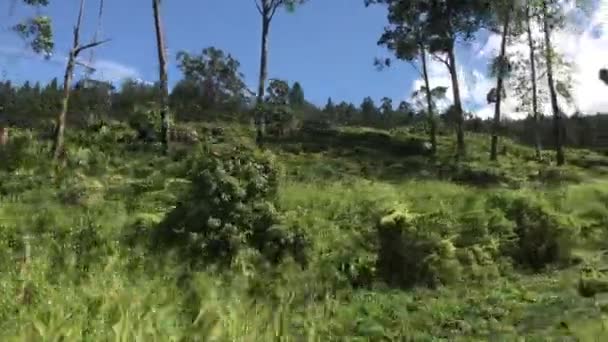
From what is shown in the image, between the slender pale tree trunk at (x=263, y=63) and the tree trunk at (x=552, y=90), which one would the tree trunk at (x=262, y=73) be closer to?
the slender pale tree trunk at (x=263, y=63)

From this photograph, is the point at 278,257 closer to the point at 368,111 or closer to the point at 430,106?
the point at 430,106

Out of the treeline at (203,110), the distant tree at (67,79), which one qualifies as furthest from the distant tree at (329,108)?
the distant tree at (67,79)

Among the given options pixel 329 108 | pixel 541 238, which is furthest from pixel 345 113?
pixel 541 238

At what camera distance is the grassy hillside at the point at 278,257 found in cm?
787

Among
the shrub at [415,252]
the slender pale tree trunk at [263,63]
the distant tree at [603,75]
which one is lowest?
the shrub at [415,252]

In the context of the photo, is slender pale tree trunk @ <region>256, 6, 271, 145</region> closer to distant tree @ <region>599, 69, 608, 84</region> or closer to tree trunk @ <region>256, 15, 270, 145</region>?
tree trunk @ <region>256, 15, 270, 145</region>

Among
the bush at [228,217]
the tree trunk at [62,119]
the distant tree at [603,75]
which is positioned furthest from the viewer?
the tree trunk at [62,119]

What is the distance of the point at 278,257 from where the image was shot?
13.8 metres

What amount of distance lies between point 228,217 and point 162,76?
14.2 m

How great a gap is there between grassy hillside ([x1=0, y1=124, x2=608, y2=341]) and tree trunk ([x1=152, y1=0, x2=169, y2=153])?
3980 millimetres

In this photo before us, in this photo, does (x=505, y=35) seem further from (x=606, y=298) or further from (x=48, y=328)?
(x=48, y=328)

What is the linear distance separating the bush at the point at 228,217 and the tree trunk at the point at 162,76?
11746 millimetres

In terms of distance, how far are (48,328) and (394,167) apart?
24273 mm

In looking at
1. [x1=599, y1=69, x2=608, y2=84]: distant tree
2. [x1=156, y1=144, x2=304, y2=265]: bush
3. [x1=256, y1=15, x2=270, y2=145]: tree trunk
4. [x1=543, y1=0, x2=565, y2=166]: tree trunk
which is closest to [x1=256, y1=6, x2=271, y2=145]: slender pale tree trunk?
[x1=256, y1=15, x2=270, y2=145]: tree trunk
